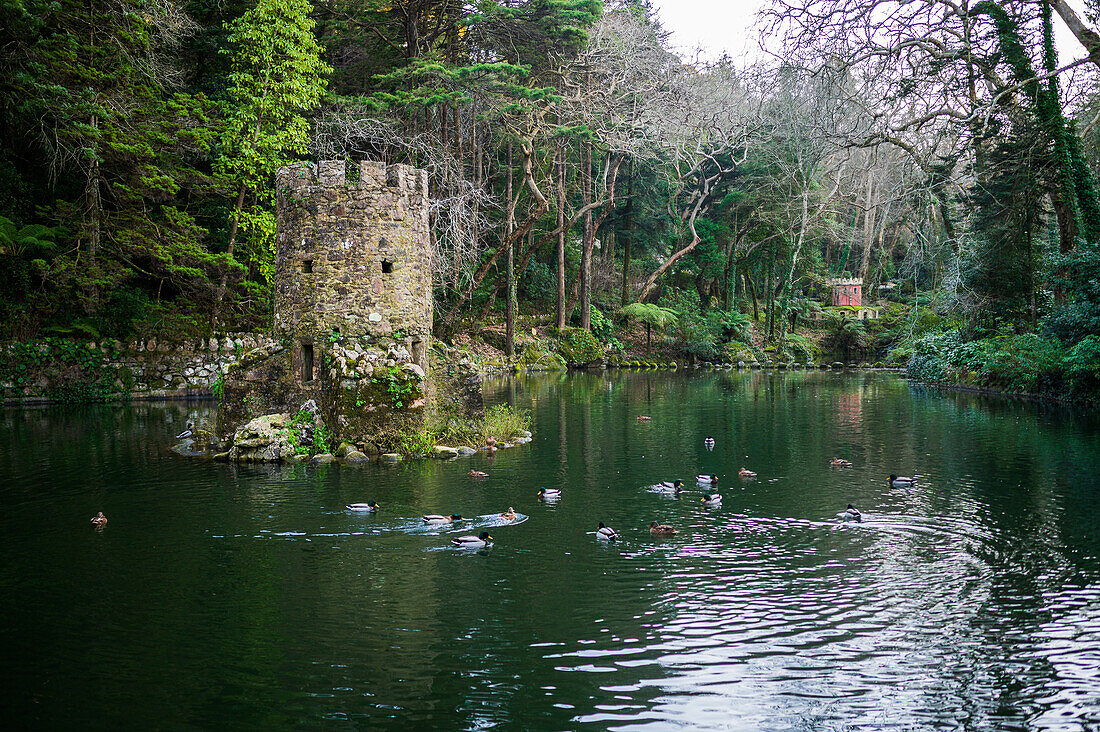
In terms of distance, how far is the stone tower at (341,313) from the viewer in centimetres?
1652

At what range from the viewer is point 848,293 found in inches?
2264

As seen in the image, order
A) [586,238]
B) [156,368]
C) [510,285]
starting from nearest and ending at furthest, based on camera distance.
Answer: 1. [156,368]
2. [510,285]
3. [586,238]

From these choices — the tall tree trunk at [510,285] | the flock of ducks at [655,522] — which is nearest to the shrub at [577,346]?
the tall tree trunk at [510,285]

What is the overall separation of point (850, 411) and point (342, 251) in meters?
16.0

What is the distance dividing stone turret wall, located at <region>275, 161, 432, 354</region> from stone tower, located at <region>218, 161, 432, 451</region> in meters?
0.02

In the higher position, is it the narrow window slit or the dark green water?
the narrow window slit

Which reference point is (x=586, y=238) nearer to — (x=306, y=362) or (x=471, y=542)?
(x=306, y=362)

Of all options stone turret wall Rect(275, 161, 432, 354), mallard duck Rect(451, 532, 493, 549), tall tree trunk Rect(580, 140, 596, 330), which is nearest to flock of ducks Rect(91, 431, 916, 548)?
mallard duck Rect(451, 532, 493, 549)

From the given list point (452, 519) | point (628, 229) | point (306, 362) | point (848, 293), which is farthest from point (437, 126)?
point (848, 293)

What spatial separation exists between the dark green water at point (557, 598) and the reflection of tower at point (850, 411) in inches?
206

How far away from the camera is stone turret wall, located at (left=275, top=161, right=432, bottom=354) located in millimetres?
16547

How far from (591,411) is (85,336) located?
17550mm

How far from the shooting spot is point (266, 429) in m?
16.4

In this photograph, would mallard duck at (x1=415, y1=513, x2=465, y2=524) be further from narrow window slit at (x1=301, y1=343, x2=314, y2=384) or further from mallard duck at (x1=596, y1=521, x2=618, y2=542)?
narrow window slit at (x1=301, y1=343, x2=314, y2=384)
